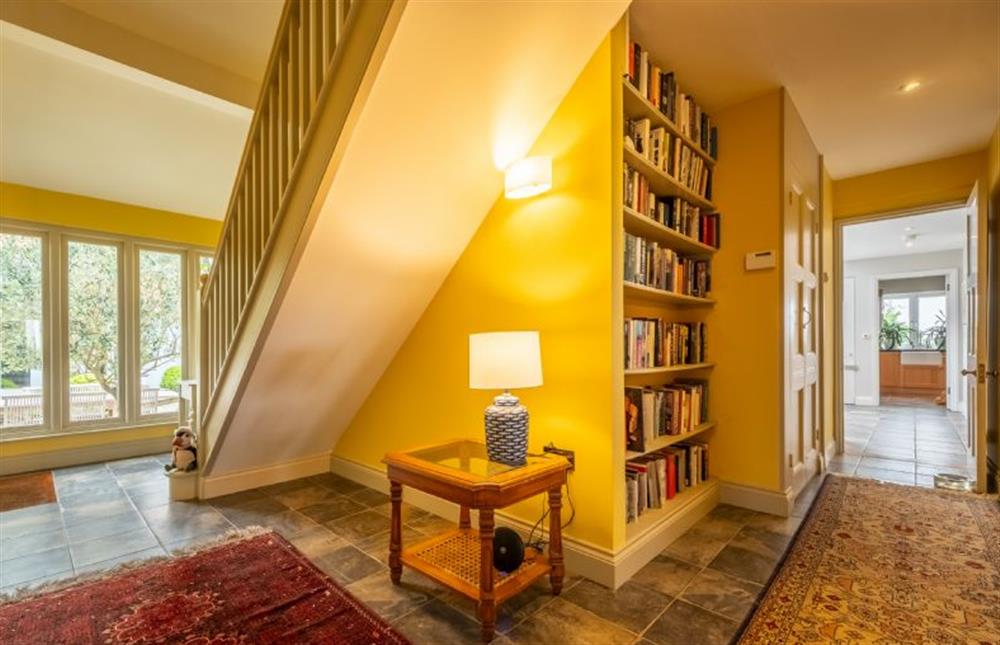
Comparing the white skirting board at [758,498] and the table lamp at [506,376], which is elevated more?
the table lamp at [506,376]

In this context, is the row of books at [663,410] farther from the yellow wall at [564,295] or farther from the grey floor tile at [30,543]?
the grey floor tile at [30,543]

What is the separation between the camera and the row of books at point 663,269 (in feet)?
7.11

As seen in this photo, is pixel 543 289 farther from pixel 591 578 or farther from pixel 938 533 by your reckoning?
pixel 938 533

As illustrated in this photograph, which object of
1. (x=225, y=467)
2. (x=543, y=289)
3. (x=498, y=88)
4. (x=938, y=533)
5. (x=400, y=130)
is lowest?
(x=938, y=533)

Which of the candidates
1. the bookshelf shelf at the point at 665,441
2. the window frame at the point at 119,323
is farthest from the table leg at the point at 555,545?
the window frame at the point at 119,323

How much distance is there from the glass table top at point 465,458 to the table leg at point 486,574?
0.17 m

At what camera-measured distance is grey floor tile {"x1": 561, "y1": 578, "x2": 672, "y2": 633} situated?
169 centimetres

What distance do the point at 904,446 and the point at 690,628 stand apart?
4211 millimetres

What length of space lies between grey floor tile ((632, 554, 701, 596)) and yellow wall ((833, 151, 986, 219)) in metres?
3.65

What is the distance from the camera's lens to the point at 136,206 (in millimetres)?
4328

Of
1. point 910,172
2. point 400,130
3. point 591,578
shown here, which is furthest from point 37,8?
point 910,172

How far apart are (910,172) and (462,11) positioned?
4198 millimetres

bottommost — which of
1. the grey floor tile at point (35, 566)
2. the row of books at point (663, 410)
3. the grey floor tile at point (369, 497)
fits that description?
the grey floor tile at point (369, 497)

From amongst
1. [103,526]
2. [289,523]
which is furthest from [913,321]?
[103,526]
